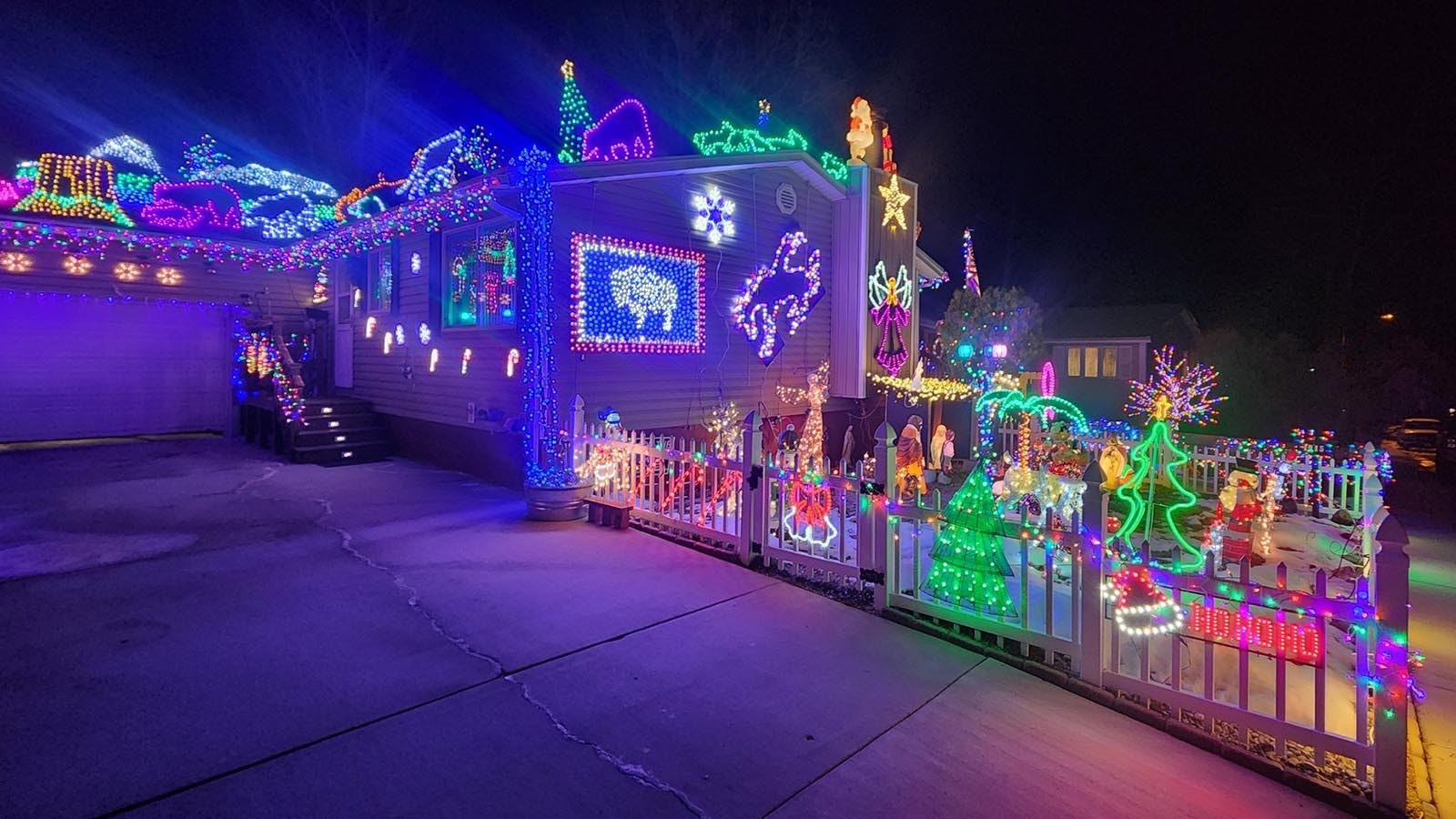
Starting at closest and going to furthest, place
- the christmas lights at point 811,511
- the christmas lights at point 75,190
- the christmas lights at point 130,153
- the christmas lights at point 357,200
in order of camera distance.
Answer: the christmas lights at point 811,511 < the christmas lights at point 357,200 < the christmas lights at point 75,190 < the christmas lights at point 130,153

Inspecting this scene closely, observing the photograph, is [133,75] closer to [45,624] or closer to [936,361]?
[45,624]

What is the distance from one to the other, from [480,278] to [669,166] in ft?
12.1

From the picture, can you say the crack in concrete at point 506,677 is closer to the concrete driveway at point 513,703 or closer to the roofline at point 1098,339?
the concrete driveway at point 513,703

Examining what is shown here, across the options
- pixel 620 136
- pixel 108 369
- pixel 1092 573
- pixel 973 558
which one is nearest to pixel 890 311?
pixel 620 136

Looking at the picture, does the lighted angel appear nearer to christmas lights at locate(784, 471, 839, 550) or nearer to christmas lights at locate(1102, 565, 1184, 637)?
christmas lights at locate(784, 471, 839, 550)

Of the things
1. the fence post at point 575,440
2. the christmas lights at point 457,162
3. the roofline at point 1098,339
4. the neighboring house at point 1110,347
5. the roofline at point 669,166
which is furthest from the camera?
the neighboring house at point 1110,347

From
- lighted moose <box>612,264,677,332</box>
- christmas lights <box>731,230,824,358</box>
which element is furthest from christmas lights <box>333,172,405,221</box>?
christmas lights <box>731,230,824,358</box>

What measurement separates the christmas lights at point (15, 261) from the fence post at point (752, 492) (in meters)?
15.8

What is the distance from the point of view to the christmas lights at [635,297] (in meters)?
9.83

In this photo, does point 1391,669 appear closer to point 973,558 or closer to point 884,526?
point 973,558

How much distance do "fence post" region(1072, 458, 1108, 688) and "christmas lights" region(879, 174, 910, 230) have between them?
11.3 meters

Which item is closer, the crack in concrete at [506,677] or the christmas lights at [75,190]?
the crack in concrete at [506,677]

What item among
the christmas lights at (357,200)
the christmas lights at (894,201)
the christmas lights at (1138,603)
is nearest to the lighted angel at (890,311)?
the christmas lights at (894,201)

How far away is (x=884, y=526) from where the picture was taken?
538 centimetres
